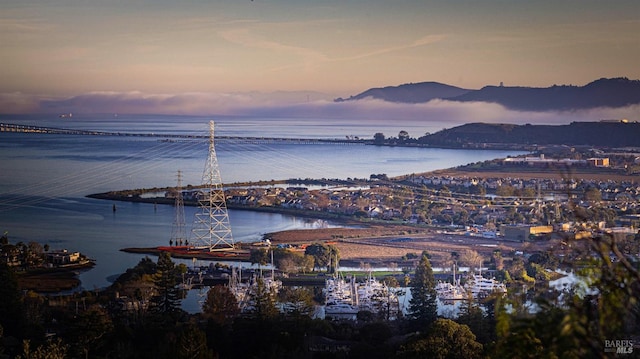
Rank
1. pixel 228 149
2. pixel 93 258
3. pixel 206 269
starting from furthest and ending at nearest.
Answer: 1. pixel 228 149
2. pixel 93 258
3. pixel 206 269

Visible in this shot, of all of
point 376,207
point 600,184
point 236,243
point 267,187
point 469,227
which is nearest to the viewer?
point 236,243

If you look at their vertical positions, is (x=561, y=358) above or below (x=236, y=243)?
above

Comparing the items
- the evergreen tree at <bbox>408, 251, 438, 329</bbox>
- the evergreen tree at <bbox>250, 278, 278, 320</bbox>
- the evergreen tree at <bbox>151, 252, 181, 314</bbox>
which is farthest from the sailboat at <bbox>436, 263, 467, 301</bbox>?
the evergreen tree at <bbox>151, 252, 181, 314</bbox>

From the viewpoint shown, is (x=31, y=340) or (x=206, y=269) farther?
(x=206, y=269)

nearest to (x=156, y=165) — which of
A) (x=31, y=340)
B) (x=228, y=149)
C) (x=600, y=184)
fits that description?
(x=228, y=149)

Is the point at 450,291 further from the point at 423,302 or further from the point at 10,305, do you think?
the point at 10,305

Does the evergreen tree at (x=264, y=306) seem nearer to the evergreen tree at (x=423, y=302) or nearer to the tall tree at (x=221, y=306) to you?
the tall tree at (x=221, y=306)

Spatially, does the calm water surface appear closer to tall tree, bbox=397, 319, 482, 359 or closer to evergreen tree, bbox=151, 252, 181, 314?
evergreen tree, bbox=151, 252, 181, 314

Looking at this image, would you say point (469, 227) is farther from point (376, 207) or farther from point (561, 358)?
point (561, 358)
